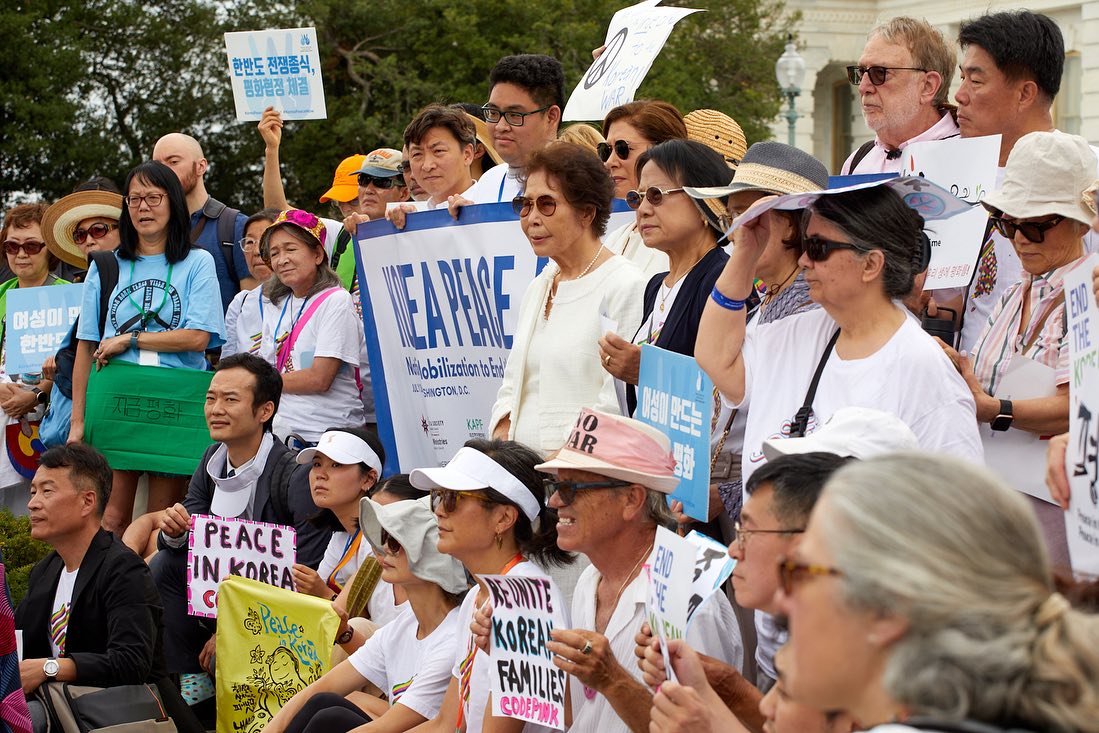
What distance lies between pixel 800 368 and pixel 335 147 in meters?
21.0

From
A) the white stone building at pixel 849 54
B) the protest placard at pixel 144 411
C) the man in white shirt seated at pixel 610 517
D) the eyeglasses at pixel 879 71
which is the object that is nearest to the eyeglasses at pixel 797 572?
the man in white shirt seated at pixel 610 517

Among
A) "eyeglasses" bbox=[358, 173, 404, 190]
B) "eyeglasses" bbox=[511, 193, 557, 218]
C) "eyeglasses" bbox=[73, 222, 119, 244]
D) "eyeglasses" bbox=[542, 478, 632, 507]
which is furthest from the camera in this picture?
"eyeglasses" bbox=[73, 222, 119, 244]

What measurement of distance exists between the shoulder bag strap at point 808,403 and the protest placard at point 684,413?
243 millimetres

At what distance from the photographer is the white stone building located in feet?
99.5

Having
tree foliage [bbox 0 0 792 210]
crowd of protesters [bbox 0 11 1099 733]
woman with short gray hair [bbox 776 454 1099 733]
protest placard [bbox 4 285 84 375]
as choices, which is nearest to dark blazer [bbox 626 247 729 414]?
crowd of protesters [bbox 0 11 1099 733]

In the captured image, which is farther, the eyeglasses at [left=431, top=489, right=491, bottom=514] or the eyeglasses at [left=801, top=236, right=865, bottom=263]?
the eyeglasses at [left=431, top=489, right=491, bottom=514]

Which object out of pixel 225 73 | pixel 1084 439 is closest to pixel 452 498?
pixel 1084 439

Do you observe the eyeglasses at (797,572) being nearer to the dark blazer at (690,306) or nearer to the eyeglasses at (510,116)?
the dark blazer at (690,306)

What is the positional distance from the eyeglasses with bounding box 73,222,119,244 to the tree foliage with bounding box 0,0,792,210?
12703 mm

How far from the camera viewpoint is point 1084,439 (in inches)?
135

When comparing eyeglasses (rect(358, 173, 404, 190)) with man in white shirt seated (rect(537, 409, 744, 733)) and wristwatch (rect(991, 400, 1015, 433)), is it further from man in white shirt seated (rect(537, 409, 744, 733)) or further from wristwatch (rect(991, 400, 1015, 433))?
wristwatch (rect(991, 400, 1015, 433))

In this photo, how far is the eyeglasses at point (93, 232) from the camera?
30.3 ft

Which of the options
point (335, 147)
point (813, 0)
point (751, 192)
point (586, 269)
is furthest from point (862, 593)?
point (813, 0)

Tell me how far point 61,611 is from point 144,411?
187 cm
